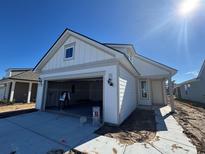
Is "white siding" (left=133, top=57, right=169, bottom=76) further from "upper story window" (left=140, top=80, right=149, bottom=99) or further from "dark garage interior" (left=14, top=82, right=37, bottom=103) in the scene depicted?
"dark garage interior" (left=14, top=82, right=37, bottom=103)

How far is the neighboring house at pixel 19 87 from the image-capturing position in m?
15.8

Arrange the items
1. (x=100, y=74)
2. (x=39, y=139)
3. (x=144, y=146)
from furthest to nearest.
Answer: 1. (x=100, y=74)
2. (x=39, y=139)
3. (x=144, y=146)

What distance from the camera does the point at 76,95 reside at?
14.8 meters

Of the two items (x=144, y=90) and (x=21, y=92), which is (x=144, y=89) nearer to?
(x=144, y=90)

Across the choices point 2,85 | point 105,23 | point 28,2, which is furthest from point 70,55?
point 2,85

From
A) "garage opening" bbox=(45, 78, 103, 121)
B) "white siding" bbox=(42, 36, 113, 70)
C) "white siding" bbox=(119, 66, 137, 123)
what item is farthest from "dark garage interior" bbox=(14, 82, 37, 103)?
"white siding" bbox=(119, 66, 137, 123)

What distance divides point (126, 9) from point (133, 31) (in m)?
2.21

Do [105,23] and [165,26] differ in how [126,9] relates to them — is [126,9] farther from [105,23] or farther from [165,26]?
[165,26]

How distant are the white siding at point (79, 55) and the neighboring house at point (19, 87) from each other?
8601mm

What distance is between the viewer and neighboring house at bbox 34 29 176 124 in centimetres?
648

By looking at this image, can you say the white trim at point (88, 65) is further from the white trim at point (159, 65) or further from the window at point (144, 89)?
the window at point (144, 89)

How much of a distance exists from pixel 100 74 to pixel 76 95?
878cm

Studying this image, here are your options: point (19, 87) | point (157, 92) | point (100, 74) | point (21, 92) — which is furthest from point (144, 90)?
point (19, 87)

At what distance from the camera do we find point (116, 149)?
3844 millimetres
